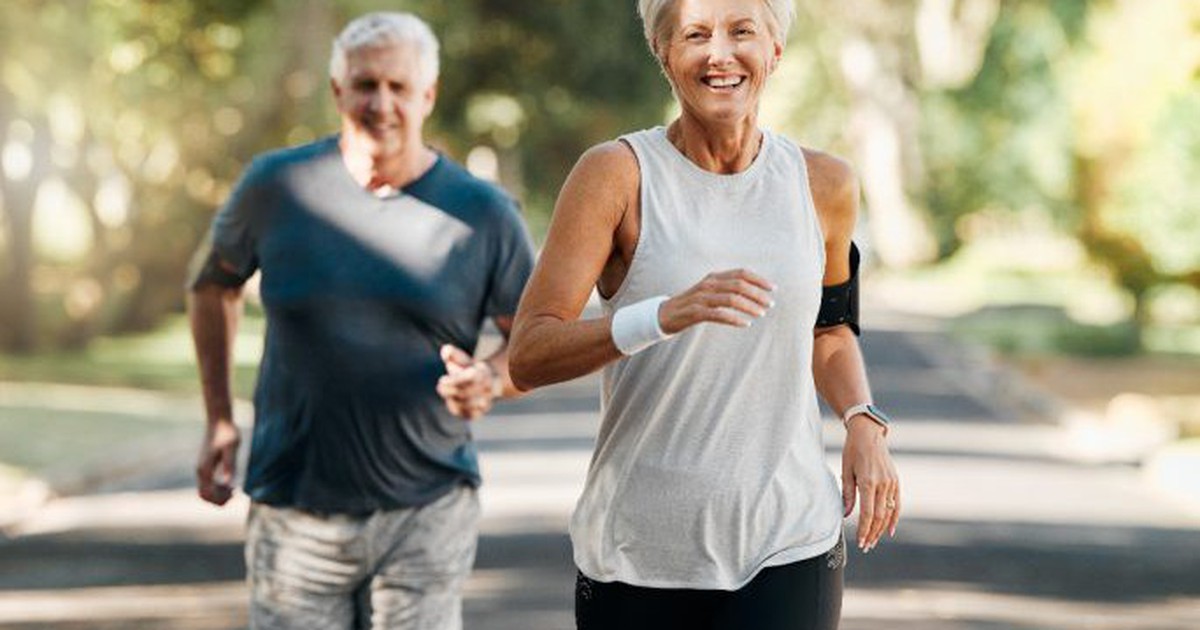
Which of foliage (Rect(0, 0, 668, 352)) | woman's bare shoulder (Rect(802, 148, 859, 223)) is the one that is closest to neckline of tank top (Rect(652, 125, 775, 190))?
woman's bare shoulder (Rect(802, 148, 859, 223))

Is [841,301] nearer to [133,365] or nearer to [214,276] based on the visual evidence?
[214,276]

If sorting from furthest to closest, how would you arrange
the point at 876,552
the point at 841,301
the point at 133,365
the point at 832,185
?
1. the point at 133,365
2. the point at 876,552
3. the point at 841,301
4. the point at 832,185

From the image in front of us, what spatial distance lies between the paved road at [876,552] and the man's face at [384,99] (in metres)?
4.92

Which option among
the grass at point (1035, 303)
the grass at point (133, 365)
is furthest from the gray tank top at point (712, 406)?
the grass at point (1035, 303)

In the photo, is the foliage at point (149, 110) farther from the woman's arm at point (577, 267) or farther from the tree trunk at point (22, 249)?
the woman's arm at point (577, 267)

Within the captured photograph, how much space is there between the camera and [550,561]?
12.6 metres

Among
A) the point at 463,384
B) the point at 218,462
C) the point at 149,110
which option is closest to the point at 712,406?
the point at 463,384

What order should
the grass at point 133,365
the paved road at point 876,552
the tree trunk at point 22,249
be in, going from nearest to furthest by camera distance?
the paved road at point 876,552
the grass at point 133,365
the tree trunk at point 22,249

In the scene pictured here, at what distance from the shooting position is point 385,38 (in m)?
5.72

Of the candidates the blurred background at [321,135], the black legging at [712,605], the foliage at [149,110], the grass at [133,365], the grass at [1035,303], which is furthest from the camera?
the grass at [1035,303]

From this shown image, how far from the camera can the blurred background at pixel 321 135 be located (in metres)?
23.5

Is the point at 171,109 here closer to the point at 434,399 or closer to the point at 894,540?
the point at 894,540

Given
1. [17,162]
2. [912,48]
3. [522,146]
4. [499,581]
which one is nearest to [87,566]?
[499,581]

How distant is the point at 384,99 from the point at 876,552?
8.10 m
